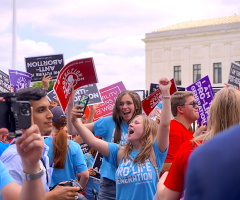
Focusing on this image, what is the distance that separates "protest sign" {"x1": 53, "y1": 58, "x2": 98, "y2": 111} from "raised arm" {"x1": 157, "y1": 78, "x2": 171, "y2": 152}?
1.25m

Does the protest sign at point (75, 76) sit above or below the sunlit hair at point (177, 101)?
above

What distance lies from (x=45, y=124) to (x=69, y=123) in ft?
4.69

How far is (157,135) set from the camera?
4586 millimetres

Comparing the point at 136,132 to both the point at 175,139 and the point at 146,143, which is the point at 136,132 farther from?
the point at 175,139

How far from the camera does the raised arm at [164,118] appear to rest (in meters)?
4.41

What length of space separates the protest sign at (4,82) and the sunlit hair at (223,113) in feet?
18.4

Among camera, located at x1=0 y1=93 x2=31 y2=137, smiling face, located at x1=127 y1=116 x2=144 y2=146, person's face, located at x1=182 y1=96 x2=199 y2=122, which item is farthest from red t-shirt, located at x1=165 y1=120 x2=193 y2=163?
camera, located at x1=0 y1=93 x2=31 y2=137

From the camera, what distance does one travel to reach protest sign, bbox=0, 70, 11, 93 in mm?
8383

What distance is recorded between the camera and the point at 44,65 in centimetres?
970

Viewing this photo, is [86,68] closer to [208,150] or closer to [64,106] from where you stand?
[64,106]

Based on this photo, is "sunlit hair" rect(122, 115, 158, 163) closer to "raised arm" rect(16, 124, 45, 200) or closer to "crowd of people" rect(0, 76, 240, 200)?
"crowd of people" rect(0, 76, 240, 200)

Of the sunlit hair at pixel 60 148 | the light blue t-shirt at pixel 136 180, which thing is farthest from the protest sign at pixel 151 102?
the light blue t-shirt at pixel 136 180

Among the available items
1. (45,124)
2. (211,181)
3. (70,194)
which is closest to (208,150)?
(211,181)

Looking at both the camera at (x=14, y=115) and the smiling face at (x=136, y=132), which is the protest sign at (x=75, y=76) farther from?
the camera at (x=14, y=115)
